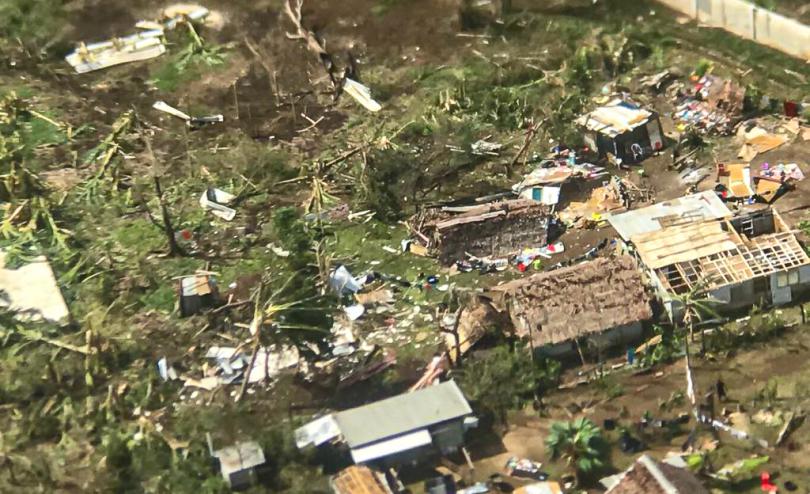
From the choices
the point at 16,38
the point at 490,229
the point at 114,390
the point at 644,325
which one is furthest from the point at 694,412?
the point at 16,38

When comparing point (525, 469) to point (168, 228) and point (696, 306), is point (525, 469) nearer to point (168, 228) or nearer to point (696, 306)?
point (696, 306)

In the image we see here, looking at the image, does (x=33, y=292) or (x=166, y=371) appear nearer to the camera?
(x=166, y=371)

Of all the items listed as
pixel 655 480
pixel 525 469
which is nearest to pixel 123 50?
pixel 525 469

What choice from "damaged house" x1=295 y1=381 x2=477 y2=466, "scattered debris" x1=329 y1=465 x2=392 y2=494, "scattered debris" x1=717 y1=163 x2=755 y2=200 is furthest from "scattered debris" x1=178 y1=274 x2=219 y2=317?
"scattered debris" x1=717 y1=163 x2=755 y2=200

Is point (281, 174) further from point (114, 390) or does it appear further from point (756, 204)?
point (756, 204)

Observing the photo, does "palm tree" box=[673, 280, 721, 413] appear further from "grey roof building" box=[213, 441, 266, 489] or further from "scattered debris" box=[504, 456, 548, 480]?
"grey roof building" box=[213, 441, 266, 489]

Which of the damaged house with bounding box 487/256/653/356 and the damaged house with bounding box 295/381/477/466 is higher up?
the damaged house with bounding box 487/256/653/356
